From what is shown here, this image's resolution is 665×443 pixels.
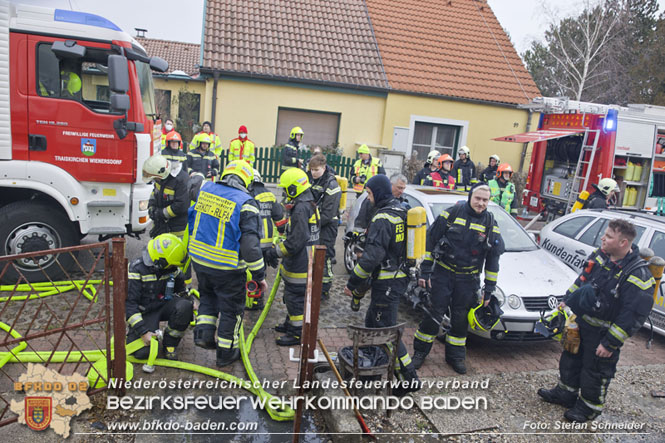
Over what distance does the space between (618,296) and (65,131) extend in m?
6.31

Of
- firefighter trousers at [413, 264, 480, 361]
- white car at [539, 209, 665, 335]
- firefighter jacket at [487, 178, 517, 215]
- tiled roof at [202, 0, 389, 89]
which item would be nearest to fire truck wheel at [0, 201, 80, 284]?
firefighter trousers at [413, 264, 480, 361]

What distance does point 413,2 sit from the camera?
1750 cm

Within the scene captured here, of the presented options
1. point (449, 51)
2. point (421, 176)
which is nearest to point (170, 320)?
point (421, 176)

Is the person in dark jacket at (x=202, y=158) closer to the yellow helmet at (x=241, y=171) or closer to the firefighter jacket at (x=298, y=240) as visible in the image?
the firefighter jacket at (x=298, y=240)

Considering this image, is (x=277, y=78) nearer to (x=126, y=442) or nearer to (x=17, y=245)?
(x=17, y=245)

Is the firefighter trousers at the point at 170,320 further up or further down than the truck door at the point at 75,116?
further down

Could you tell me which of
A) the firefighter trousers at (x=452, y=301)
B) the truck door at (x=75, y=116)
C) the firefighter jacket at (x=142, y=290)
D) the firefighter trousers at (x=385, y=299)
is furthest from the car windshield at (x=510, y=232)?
the truck door at (x=75, y=116)

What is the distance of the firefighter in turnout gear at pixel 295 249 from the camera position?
16.7 feet

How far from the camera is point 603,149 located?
10344 mm

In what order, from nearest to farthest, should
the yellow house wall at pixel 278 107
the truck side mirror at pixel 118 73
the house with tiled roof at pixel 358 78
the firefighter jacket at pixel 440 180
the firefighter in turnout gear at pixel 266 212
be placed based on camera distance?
the firefighter in turnout gear at pixel 266 212 < the truck side mirror at pixel 118 73 < the firefighter jacket at pixel 440 180 < the yellow house wall at pixel 278 107 < the house with tiled roof at pixel 358 78

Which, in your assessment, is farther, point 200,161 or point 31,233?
point 200,161

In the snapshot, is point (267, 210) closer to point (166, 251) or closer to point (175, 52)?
point (166, 251)

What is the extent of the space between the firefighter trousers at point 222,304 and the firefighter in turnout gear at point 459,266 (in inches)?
73.8

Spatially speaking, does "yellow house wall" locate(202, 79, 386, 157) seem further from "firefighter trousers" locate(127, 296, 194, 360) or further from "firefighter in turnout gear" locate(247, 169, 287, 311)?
"firefighter trousers" locate(127, 296, 194, 360)
